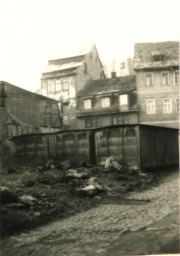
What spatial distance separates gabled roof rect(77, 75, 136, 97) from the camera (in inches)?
1123

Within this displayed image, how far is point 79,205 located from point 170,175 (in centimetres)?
572

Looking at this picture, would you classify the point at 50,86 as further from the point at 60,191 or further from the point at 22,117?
the point at 60,191

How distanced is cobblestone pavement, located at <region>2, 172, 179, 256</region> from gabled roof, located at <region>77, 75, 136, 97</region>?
2084cm

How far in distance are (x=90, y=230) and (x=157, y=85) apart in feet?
67.2

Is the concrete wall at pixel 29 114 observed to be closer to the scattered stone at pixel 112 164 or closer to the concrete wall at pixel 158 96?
the scattered stone at pixel 112 164

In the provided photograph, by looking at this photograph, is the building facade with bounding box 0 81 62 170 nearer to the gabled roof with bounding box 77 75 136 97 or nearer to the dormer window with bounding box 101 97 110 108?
the dormer window with bounding box 101 97 110 108

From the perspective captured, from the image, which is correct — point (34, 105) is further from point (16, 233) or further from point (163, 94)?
point (16, 233)

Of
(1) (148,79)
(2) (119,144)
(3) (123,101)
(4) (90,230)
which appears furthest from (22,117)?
(4) (90,230)

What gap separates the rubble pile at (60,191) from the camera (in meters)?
6.38

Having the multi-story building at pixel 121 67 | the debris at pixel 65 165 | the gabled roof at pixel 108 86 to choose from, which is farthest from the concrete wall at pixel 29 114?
the multi-story building at pixel 121 67

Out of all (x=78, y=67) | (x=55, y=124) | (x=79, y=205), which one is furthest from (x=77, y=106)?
(x=79, y=205)

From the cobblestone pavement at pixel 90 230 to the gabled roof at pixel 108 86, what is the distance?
20.8 meters

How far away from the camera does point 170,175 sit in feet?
40.5

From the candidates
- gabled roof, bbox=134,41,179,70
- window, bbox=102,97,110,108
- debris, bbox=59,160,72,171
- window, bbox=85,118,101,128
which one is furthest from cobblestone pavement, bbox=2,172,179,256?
window, bbox=85,118,101,128
